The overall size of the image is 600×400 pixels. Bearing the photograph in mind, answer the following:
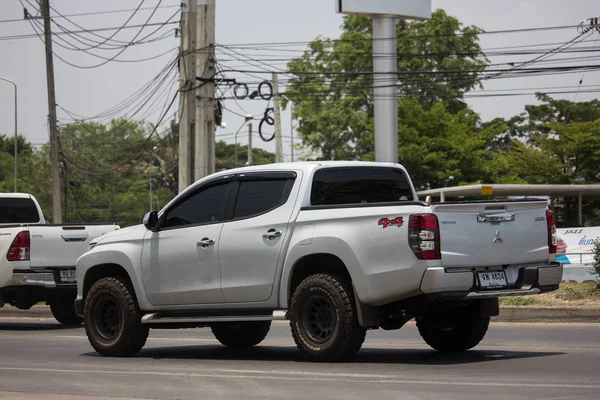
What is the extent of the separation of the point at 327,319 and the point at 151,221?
2.60 m

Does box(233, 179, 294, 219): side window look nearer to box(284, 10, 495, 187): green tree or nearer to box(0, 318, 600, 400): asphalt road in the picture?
box(0, 318, 600, 400): asphalt road

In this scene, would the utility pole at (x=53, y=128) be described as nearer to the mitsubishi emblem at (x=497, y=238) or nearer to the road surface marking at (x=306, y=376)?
the road surface marking at (x=306, y=376)

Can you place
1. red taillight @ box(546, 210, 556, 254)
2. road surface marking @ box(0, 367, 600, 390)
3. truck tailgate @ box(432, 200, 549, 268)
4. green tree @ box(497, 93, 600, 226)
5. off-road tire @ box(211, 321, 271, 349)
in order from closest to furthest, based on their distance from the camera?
road surface marking @ box(0, 367, 600, 390)
truck tailgate @ box(432, 200, 549, 268)
red taillight @ box(546, 210, 556, 254)
off-road tire @ box(211, 321, 271, 349)
green tree @ box(497, 93, 600, 226)

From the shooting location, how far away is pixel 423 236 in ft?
31.6

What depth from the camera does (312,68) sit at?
7425 cm

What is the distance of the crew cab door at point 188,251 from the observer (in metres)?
11.4

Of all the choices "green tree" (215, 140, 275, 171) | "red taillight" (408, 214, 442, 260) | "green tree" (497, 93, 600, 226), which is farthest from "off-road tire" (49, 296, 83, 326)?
"green tree" (215, 140, 275, 171)

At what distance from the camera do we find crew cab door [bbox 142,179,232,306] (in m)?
11.4

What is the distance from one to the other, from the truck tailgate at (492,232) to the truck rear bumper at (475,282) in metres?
0.11

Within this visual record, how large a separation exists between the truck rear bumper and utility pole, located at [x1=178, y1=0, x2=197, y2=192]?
20385 mm

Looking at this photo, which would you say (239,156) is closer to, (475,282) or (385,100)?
(385,100)

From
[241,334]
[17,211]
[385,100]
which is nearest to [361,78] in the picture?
[385,100]

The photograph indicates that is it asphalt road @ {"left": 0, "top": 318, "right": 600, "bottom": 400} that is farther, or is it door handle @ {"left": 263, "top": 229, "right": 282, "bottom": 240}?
door handle @ {"left": 263, "top": 229, "right": 282, "bottom": 240}

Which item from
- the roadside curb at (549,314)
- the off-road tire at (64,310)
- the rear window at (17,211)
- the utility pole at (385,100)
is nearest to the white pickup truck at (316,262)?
the roadside curb at (549,314)
